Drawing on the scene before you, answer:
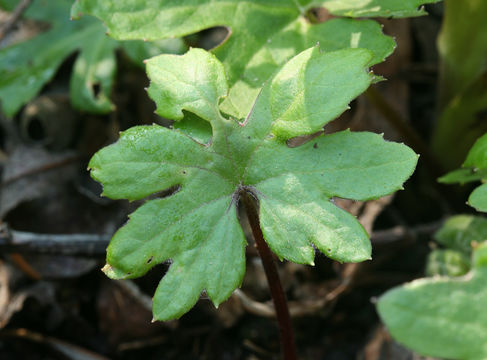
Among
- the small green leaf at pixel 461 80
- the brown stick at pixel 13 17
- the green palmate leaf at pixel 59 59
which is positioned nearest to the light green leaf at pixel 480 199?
the small green leaf at pixel 461 80

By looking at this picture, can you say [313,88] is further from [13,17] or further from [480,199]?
[13,17]

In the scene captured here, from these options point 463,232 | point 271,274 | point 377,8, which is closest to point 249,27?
point 377,8

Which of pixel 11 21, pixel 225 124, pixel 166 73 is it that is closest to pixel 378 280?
pixel 225 124

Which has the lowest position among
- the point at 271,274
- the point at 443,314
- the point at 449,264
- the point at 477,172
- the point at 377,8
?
the point at 449,264

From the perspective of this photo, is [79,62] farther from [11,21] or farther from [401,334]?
[401,334]

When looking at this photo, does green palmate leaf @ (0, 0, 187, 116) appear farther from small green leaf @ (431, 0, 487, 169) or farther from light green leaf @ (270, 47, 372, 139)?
small green leaf @ (431, 0, 487, 169)

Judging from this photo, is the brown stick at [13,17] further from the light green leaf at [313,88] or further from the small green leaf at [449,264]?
the small green leaf at [449,264]

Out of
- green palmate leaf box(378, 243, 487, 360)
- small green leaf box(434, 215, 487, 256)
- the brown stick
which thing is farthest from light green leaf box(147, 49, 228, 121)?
the brown stick
